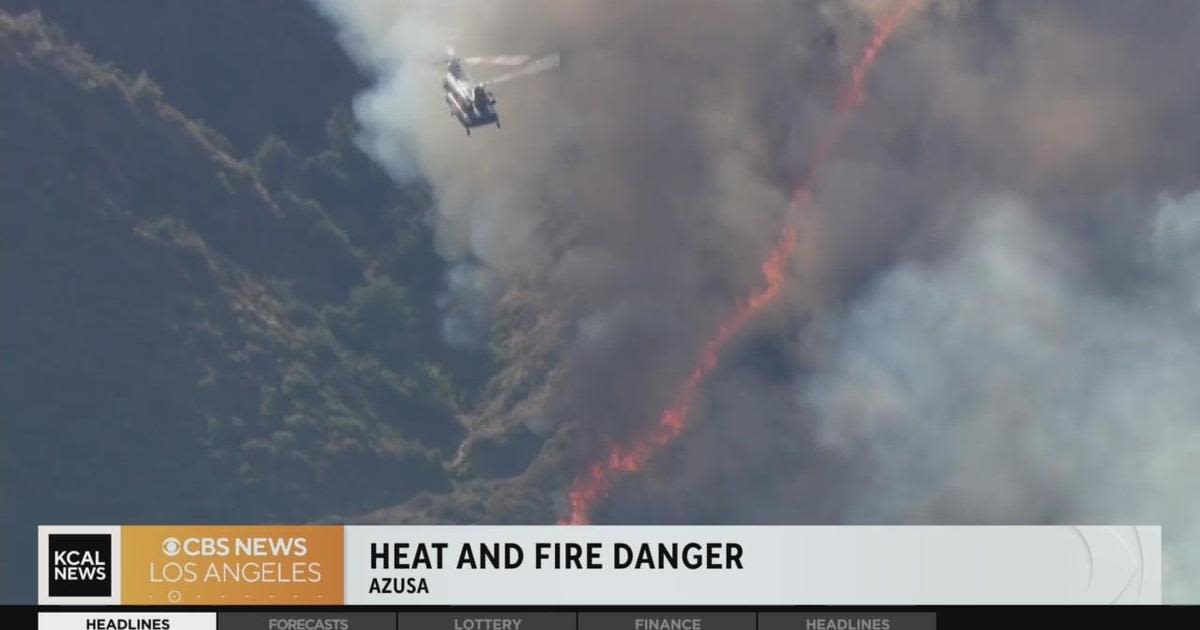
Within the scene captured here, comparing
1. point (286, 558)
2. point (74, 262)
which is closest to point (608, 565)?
point (286, 558)

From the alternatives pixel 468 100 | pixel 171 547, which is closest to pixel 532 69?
pixel 468 100

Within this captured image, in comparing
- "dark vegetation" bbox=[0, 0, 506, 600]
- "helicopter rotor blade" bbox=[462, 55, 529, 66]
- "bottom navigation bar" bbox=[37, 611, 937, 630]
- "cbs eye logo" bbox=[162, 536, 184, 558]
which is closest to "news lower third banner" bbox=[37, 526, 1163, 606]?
"cbs eye logo" bbox=[162, 536, 184, 558]

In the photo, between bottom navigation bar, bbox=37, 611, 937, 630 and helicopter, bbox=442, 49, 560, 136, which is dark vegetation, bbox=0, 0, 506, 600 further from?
bottom navigation bar, bbox=37, 611, 937, 630

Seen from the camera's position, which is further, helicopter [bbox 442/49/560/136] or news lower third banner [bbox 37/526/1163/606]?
helicopter [bbox 442/49/560/136]

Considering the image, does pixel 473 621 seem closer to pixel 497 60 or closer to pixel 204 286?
pixel 204 286

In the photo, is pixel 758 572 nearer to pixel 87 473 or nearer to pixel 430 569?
pixel 430 569

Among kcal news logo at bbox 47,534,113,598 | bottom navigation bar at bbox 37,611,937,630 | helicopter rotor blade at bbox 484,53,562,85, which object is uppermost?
helicopter rotor blade at bbox 484,53,562,85
